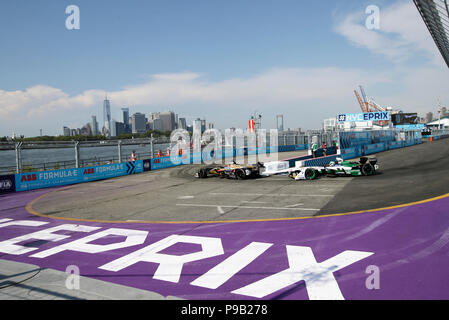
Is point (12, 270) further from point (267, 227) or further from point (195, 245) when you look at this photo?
point (267, 227)

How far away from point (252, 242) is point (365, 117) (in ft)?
144

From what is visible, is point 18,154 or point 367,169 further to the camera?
point 18,154

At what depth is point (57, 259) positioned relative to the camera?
7.54 m

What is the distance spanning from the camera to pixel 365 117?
46062 mm

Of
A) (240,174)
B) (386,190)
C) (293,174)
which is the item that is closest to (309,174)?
(293,174)

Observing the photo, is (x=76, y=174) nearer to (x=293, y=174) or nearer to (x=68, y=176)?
(x=68, y=176)

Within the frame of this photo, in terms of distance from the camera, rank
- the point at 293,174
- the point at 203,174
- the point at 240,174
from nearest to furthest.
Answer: the point at 293,174 → the point at 240,174 → the point at 203,174

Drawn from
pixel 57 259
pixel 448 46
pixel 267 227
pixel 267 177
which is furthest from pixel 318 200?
pixel 448 46

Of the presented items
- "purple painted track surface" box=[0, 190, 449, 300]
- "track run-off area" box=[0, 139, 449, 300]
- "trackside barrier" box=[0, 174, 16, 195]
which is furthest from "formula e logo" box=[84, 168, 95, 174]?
"purple painted track surface" box=[0, 190, 449, 300]

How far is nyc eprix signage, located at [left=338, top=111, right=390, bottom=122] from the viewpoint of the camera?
147 ft

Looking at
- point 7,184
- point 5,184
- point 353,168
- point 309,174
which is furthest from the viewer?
point 7,184

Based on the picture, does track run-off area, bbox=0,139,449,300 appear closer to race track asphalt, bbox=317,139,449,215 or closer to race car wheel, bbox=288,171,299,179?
race track asphalt, bbox=317,139,449,215

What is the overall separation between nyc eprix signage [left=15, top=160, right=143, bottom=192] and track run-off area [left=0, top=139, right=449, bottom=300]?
21.5 feet
